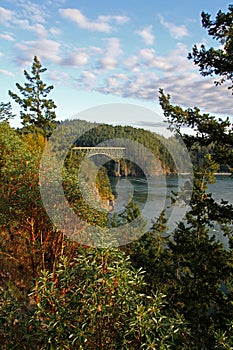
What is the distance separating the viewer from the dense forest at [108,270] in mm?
2654

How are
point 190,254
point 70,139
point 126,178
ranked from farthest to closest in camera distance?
point 126,178 → point 70,139 → point 190,254

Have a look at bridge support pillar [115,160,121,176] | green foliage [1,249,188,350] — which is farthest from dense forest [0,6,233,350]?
bridge support pillar [115,160,121,176]

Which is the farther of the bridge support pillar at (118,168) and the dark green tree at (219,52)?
the bridge support pillar at (118,168)

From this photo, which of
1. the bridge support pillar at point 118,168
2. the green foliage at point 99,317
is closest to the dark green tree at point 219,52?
the green foliage at point 99,317

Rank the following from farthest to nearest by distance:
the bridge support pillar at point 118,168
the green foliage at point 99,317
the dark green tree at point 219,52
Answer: the bridge support pillar at point 118,168, the dark green tree at point 219,52, the green foliage at point 99,317

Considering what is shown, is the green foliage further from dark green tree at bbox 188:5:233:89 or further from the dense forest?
dark green tree at bbox 188:5:233:89

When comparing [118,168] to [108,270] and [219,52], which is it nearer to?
[219,52]

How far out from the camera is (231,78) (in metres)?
7.92

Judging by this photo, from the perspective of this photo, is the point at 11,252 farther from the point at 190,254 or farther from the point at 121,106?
the point at 190,254

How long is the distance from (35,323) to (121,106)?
779 centimetres

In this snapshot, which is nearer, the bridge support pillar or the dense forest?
the dense forest

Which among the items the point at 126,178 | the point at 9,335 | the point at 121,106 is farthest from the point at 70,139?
the point at 126,178

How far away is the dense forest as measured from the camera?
8.71 ft

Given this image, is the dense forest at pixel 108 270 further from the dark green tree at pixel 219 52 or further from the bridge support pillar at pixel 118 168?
the bridge support pillar at pixel 118 168
